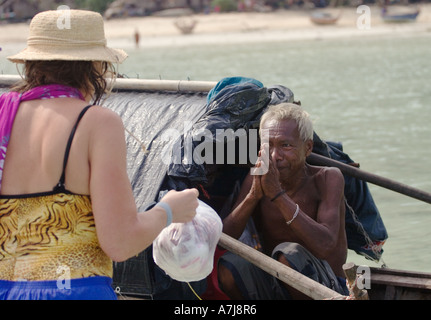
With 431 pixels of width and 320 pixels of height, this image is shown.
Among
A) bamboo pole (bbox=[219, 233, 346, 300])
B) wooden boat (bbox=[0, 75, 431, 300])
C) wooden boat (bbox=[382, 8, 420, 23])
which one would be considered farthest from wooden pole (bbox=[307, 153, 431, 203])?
wooden boat (bbox=[382, 8, 420, 23])

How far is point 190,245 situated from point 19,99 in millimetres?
772

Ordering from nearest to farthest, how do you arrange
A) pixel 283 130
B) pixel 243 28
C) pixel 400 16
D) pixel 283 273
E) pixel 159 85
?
pixel 283 273 < pixel 283 130 < pixel 159 85 < pixel 400 16 < pixel 243 28

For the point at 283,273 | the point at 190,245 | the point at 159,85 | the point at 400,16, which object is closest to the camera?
the point at 190,245

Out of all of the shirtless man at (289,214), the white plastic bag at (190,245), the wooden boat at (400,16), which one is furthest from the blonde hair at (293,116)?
the wooden boat at (400,16)

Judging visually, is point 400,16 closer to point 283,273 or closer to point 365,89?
point 365,89

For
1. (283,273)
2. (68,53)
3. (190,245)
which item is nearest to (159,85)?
(283,273)

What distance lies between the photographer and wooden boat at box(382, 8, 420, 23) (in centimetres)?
4191

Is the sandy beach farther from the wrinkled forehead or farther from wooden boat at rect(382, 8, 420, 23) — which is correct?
the wrinkled forehead

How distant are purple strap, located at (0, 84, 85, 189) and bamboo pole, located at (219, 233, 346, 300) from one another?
115 centimetres

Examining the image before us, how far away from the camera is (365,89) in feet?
71.4

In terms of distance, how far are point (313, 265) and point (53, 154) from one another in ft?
4.99

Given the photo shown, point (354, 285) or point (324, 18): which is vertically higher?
point (354, 285)

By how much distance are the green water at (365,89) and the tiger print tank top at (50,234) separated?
3.93 meters

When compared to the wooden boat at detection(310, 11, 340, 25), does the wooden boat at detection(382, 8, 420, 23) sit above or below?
above
